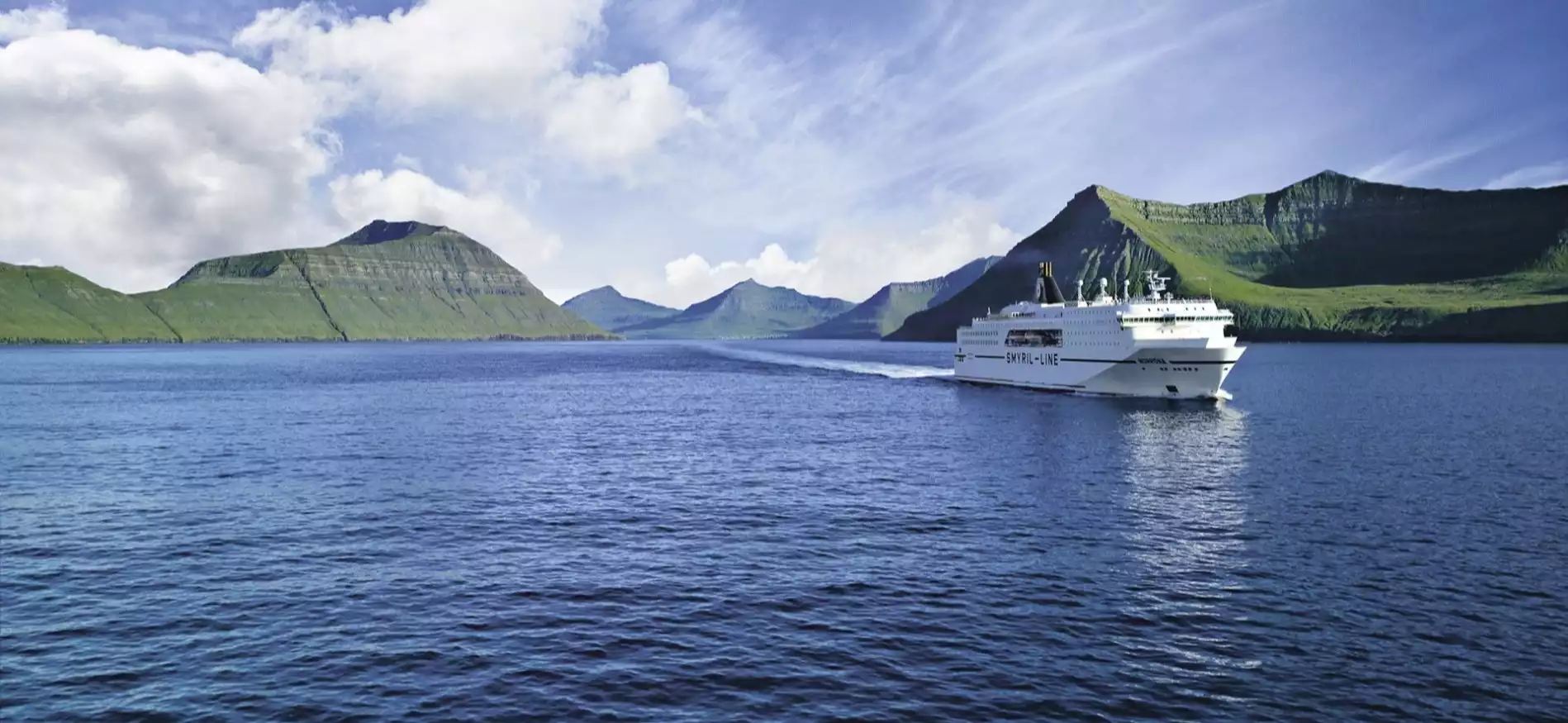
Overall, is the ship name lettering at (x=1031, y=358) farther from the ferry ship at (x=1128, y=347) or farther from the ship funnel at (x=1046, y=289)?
the ship funnel at (x=1046, y=289)

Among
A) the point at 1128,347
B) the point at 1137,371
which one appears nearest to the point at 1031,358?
the point at 1137,371

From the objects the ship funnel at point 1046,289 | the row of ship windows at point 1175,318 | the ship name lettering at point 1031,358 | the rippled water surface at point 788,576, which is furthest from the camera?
the ship funnel at point 1046,289

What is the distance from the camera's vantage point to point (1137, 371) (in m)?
93.1

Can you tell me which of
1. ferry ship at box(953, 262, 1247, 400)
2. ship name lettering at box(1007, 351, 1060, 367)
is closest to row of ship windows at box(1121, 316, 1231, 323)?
ferry ship at box(953, 262, 1247, 400)

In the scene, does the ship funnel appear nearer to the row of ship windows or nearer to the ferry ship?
the ferry ship

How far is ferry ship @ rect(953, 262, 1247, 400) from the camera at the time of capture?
88.1 m

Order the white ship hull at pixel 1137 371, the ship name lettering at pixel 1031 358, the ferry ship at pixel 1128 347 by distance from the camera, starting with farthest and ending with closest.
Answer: the ship name lettering at pixel 1031 358 < the ferry ship at pixel 1128 347 < the white ship hull at pixel 1137 371

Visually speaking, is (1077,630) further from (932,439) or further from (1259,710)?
(932,439)

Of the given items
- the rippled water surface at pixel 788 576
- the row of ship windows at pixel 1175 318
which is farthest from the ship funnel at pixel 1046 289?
the rippled water surface at pixel 788 576

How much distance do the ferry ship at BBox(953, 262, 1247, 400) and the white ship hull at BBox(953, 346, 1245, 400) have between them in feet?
0.28

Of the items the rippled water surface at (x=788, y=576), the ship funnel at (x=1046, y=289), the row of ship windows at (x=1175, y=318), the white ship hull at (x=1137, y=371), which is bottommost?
the rippled water surface at (x=788, y=576)

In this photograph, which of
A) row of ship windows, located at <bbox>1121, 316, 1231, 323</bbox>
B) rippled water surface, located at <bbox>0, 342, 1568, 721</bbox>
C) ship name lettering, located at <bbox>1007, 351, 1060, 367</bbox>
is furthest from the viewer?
ship name lettering, located at <bbox>1007, 351, 1060, 367</bbox>

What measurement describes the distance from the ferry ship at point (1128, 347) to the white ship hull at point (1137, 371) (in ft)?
0.28

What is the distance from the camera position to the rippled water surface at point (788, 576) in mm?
18781
